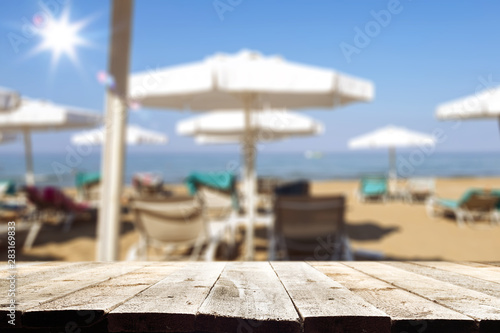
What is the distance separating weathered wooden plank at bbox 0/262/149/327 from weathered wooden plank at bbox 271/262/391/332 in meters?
0.45

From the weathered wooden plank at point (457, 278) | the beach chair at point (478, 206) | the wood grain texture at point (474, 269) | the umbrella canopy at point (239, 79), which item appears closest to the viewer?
the weathered wooden plank at point (457, 278)

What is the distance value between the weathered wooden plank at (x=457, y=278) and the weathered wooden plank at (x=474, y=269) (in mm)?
30

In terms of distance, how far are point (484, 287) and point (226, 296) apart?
57 centimetres

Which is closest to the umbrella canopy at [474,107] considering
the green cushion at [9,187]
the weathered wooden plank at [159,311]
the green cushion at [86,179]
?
the weathered wooden plank at [159,311]

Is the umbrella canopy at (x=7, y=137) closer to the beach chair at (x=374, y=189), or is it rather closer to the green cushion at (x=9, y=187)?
the green cushion at (x=9, y=187)

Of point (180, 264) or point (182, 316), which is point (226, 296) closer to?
point (182, 316)

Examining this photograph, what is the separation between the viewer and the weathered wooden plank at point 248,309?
1.82ft

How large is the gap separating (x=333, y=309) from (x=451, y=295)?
28 cm

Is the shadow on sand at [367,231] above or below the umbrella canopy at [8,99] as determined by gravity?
below

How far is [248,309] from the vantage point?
0.59m

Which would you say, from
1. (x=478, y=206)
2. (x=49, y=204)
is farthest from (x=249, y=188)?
(x=478, y=206)

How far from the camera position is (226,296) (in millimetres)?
656

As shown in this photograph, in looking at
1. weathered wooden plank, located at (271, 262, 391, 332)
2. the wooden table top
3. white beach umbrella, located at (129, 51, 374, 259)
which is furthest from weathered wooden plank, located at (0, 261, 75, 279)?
white beach umbrella, located at (129, 51, 374, 259)

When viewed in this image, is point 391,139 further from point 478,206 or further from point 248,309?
point 248,309
